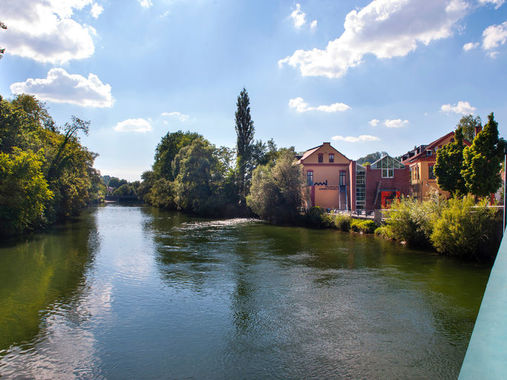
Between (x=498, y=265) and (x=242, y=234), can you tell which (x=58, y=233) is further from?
(x=498, y=265)

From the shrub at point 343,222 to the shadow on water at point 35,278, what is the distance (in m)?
24.4

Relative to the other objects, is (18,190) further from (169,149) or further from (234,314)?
(169,149)

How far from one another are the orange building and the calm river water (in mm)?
29446

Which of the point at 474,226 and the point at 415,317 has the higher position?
the point at 474,226

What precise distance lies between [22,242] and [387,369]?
30.6m

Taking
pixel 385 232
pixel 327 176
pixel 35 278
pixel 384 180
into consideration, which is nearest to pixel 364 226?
pixel 385 232

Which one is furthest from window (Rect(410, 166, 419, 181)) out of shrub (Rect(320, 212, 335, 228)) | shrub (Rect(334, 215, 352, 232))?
shrub (Rect(334, 215, 352, 232))

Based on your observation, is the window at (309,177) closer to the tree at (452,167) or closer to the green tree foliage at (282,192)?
the green tree foliage at (282,192)

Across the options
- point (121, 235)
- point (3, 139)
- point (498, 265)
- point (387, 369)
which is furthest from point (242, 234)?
point (498, 265)

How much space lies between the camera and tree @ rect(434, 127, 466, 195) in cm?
3378

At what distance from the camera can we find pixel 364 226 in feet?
120

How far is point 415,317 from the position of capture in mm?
13797

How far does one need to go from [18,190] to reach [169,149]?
63.7 meters

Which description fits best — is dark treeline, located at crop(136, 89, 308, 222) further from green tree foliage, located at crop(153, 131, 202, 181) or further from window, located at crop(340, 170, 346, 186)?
green tree foliage, located at crop(153, 131, 202, 181)
